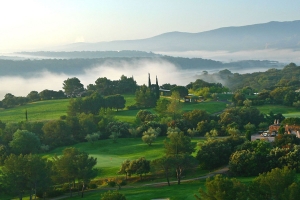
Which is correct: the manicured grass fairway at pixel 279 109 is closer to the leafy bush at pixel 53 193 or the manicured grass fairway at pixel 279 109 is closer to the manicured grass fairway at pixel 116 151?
the manicured grass fairway at pixel 116 151

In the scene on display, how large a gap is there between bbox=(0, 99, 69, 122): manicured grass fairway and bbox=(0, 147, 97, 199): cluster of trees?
4414 centimetres

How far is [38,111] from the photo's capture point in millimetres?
94000

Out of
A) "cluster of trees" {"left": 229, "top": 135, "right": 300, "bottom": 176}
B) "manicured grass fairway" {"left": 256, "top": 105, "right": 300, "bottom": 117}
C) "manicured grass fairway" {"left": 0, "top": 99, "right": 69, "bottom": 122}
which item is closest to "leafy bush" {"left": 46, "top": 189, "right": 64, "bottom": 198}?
"cluster of trees" {"left": 229, "top": 135, "right": 300, "bottom": 176}

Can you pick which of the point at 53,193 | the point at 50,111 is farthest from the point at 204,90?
the point at 53,193

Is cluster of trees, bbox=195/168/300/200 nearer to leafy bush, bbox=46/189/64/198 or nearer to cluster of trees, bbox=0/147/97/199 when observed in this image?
cluster of trees, bbox=0/147/97/199

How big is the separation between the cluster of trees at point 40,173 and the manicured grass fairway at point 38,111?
44.1 m

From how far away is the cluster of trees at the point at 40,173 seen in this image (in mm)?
37594

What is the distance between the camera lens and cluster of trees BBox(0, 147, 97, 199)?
37.6m

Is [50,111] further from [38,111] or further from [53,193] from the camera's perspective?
[53,193]

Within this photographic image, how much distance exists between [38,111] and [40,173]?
2297 inches

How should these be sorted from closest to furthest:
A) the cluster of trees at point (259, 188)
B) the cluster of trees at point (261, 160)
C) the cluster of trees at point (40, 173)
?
the cluster of trees at point (259, 188) < the cluster of trees at point (40, 173) < the cluster of trees at point (261, 160)

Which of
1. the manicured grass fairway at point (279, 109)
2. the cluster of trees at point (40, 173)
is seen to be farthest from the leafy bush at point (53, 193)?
the manicured grass fairway at point (279, 109)

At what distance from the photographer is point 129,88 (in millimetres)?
121562

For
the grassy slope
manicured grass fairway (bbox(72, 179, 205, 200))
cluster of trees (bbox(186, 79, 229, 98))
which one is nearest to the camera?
manicured grass fairway (bbox(72, 179, 205, 200))
